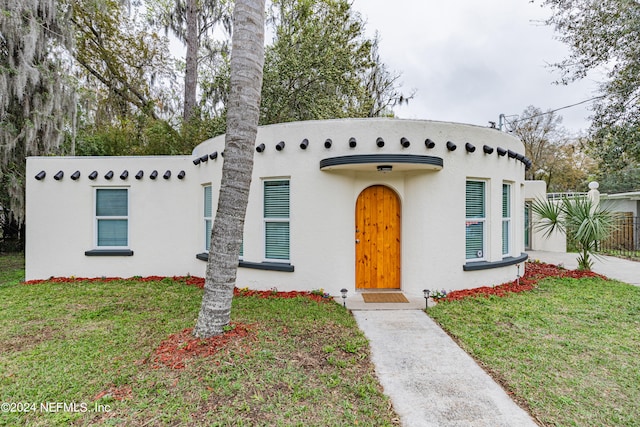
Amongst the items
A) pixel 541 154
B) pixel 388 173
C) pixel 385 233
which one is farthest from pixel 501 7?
pixel 541 154

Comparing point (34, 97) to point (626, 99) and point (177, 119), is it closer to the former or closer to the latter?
point (177, 119)

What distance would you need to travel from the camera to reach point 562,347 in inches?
149

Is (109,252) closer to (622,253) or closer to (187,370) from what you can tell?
(187,370)

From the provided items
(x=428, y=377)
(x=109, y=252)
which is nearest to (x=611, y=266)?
(x=428, y=377)

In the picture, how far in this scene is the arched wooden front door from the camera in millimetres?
6281

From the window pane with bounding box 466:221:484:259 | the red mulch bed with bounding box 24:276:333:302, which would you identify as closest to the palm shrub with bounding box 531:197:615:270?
the window pane with bounding box 466:221:484:259

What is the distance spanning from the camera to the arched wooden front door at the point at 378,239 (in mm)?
6281

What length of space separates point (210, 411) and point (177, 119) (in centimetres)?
1438

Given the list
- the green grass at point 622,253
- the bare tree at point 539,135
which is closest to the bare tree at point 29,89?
the green grass at point 622,253

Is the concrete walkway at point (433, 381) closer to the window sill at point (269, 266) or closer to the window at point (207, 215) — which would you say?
the window sill at point (269, 266)

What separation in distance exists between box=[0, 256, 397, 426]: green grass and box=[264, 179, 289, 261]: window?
133 centimetres

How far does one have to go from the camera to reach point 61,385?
9.53 feet

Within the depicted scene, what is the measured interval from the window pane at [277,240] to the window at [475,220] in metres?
3.73

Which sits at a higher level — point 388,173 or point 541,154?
point 541,154
